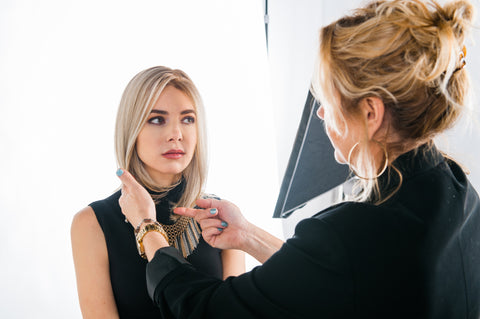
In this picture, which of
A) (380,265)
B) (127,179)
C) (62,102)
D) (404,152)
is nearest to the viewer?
(380,265)

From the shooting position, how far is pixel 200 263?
1.33 metres

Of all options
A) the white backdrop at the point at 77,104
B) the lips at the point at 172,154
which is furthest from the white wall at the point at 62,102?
the lips at the point at 172,154

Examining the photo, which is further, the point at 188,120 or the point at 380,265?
the point at 188,120

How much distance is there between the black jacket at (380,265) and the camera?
711mm

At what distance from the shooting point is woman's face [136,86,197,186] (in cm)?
126

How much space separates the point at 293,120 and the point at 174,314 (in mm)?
1530

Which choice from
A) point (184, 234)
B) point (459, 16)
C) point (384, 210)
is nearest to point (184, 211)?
point (184, 234)

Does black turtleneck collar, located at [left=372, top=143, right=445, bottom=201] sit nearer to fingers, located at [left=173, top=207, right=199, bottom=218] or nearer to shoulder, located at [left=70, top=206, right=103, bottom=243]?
fingers, located at [left=173, top=207, right=199, bottom=218]

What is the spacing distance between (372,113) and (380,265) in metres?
0.29

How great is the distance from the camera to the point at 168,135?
127cm

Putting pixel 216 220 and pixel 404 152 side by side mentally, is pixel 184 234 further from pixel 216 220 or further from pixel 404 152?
pixel 404 152

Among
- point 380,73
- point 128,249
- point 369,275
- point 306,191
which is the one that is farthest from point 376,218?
point 128,249

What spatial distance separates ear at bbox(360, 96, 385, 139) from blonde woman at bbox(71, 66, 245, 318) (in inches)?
24.1

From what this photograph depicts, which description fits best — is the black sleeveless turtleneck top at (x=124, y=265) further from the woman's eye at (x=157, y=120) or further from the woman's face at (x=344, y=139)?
the woman's face at (x=344, y=139)
